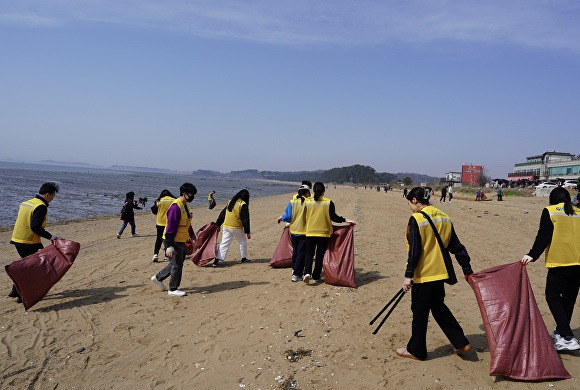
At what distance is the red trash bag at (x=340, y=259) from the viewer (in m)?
7.38

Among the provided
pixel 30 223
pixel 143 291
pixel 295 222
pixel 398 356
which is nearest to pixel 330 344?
pixel 398 356

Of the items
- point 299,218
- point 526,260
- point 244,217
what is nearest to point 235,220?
point 244,217

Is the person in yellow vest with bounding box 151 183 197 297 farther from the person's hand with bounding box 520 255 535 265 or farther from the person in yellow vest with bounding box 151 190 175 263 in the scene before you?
the person's hand with bounding box 520 255 535 265

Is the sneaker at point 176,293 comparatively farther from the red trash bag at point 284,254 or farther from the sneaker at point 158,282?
the red trash bag at point 284,254

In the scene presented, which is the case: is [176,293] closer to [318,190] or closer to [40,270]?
[40,270]

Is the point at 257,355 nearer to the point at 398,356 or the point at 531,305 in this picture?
the point at 398,356

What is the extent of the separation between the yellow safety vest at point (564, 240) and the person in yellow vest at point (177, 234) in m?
5.00

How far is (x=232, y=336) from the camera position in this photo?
17.7 feet

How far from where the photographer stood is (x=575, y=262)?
4.58 m

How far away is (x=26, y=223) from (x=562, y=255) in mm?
7528

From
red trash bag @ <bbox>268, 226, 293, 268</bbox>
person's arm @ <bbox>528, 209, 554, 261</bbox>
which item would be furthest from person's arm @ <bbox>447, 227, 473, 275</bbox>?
red trash bag @ <bbox>268, 226, 293, 268</bbox>

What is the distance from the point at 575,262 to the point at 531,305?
2.73 feet

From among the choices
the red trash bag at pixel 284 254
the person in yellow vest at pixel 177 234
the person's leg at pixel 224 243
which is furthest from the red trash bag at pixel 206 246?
the person in yellow vest at pixel 177 234

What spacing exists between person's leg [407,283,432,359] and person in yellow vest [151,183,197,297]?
3850 millimetres
